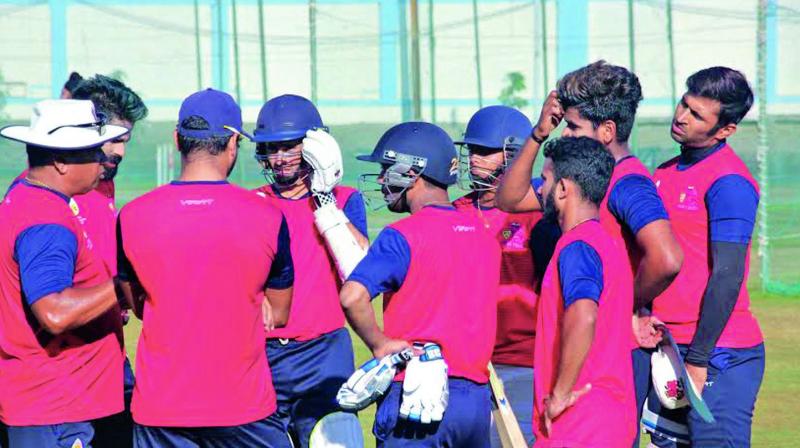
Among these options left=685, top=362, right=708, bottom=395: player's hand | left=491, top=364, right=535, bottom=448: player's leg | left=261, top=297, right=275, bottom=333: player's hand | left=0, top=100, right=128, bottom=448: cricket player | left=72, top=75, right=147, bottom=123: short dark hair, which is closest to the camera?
left=0, top=100, right=128, bottom=448: cricket player

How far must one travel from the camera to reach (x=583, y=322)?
5031 mm

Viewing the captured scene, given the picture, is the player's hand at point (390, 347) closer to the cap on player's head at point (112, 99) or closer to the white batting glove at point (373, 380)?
the white batting glove at point (373, 380)

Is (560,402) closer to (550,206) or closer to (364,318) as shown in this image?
(550,206)

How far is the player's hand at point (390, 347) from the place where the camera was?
563 cm

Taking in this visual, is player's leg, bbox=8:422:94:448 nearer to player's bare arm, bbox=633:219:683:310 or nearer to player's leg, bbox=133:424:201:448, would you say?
player's leg, bbox=133:424:201:448

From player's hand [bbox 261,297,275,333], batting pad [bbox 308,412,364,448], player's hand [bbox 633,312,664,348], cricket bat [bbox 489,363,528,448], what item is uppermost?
player's hand [bbox 261,297,275,333]

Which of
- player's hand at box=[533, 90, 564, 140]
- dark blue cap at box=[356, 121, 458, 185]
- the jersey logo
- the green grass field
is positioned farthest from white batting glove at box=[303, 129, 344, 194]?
the green grass field

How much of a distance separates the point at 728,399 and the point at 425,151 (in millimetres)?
1904

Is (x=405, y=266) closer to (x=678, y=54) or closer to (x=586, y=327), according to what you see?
(x=586, y=327)

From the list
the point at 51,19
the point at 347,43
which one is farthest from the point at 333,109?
the point at 51,19

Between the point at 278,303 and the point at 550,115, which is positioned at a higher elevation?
the point at 550,115

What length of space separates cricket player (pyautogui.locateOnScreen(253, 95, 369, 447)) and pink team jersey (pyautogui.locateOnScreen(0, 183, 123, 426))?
138 cm

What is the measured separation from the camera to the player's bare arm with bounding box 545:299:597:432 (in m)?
5.04

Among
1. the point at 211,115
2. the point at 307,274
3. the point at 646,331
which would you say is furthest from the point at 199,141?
the point at 646,331
